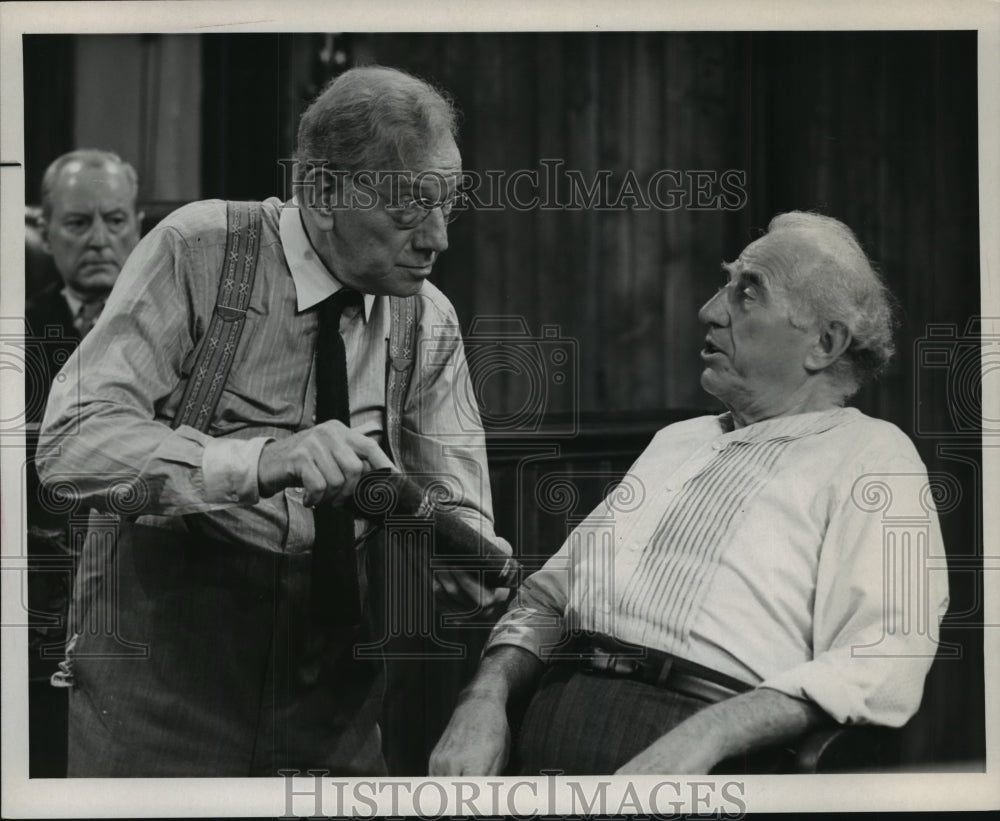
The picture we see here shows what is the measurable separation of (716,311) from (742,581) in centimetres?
73

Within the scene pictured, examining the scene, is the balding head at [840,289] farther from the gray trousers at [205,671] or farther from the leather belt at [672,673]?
the gray trousers at [205,671]

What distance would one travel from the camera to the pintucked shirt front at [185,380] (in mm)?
3176

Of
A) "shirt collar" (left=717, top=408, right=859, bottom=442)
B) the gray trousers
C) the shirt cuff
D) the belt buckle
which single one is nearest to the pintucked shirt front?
the shirt cuff

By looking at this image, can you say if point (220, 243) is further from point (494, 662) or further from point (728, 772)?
point (728, 772)

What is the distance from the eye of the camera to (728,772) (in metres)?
3.20

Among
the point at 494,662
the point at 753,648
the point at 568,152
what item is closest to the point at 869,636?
the point at 753,648

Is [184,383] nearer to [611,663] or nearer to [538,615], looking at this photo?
[538,615]

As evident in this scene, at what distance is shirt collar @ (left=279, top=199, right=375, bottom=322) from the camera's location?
10.7ft

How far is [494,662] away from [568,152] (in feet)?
4.58

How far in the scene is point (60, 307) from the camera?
3.35 m

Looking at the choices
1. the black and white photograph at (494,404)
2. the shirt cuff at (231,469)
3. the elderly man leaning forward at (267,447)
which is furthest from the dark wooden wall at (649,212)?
the shirt cuff at (231,469)

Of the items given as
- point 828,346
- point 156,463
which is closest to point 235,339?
point 156,463

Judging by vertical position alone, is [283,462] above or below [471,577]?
above

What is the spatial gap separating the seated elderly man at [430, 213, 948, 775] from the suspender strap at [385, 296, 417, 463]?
1.82ft
